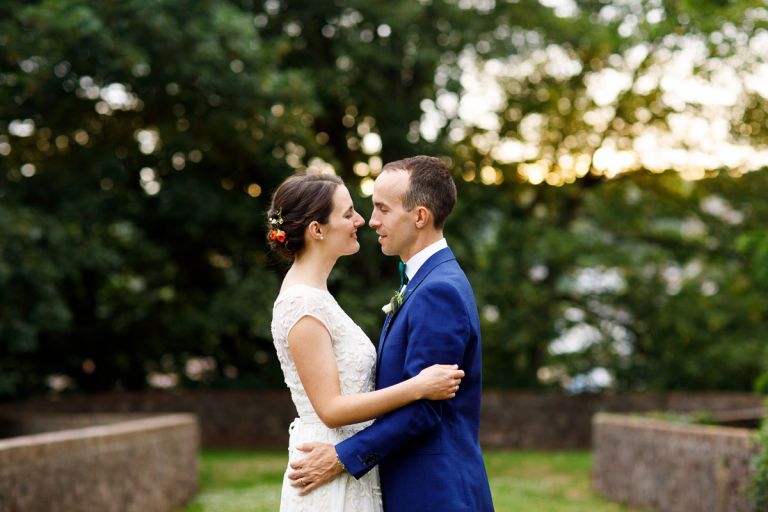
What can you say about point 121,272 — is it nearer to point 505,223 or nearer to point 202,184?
point 202,184

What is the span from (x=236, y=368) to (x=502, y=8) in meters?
9.48

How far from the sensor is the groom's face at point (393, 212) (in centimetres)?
412

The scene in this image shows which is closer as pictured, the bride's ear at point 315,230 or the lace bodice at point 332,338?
the lace bodice at point 332,338

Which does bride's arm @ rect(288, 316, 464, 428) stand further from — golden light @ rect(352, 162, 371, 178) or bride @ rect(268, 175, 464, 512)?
golden light @ rect(352, 162, 371, 178)

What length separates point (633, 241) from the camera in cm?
2564

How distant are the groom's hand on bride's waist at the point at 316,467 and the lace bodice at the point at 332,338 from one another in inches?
6.7

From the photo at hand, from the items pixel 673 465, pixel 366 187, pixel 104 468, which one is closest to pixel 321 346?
pixel 104 468

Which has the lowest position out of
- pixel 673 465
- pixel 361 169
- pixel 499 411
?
pixel 499 411

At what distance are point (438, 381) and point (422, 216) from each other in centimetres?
63

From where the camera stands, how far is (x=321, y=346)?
13.6 ft

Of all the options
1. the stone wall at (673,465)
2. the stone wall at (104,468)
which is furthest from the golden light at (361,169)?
the stone wall at (104,468)

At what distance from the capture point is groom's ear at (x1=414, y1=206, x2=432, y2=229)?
4.13m

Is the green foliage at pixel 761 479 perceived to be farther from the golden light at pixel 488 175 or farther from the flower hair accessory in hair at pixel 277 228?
the golden light at pixel 488 175

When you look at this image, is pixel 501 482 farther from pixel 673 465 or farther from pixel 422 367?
pixel 422 367
